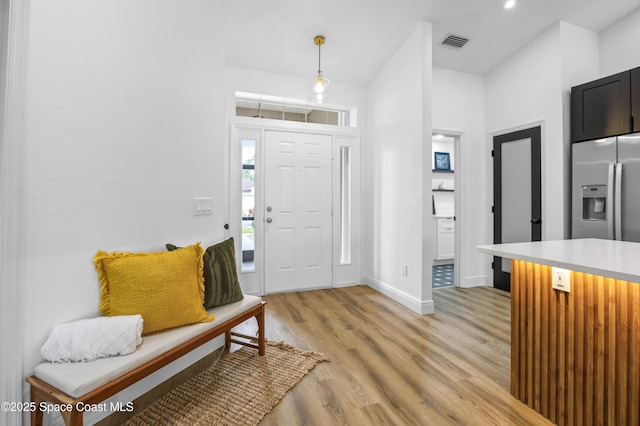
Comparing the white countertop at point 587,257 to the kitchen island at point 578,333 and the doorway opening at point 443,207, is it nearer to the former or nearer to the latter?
the kitchen island at point 578,333

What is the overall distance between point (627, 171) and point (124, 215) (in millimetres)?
4204

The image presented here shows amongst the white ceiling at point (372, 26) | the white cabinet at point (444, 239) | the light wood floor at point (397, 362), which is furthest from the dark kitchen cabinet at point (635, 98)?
the white cabinet at point (444, 239)

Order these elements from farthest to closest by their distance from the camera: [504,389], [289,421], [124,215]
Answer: [504,389] < [124,215] < [289,421]

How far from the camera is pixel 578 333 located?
151 centimetres

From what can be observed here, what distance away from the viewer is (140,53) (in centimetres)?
186

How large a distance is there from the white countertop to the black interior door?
187 centimetres

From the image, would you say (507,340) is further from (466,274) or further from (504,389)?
(466,274)

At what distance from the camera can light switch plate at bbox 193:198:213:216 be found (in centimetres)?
224

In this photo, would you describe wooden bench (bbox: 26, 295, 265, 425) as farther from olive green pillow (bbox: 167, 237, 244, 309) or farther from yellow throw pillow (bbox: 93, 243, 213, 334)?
olive green pillow (bbox: 167, 237, 244, 309)

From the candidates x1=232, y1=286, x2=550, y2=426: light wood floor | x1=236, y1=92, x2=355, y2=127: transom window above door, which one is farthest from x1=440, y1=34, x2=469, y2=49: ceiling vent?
x1=232, y1=286, x2=550, y2=426: light wood floor

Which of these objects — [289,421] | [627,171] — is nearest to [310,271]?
[289,421]

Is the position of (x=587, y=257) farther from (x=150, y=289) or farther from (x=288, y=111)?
(x=288, y=111)

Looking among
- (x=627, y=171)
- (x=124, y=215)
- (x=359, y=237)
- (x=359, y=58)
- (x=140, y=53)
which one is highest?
(x=359, y=58)

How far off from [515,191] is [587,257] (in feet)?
9.12
